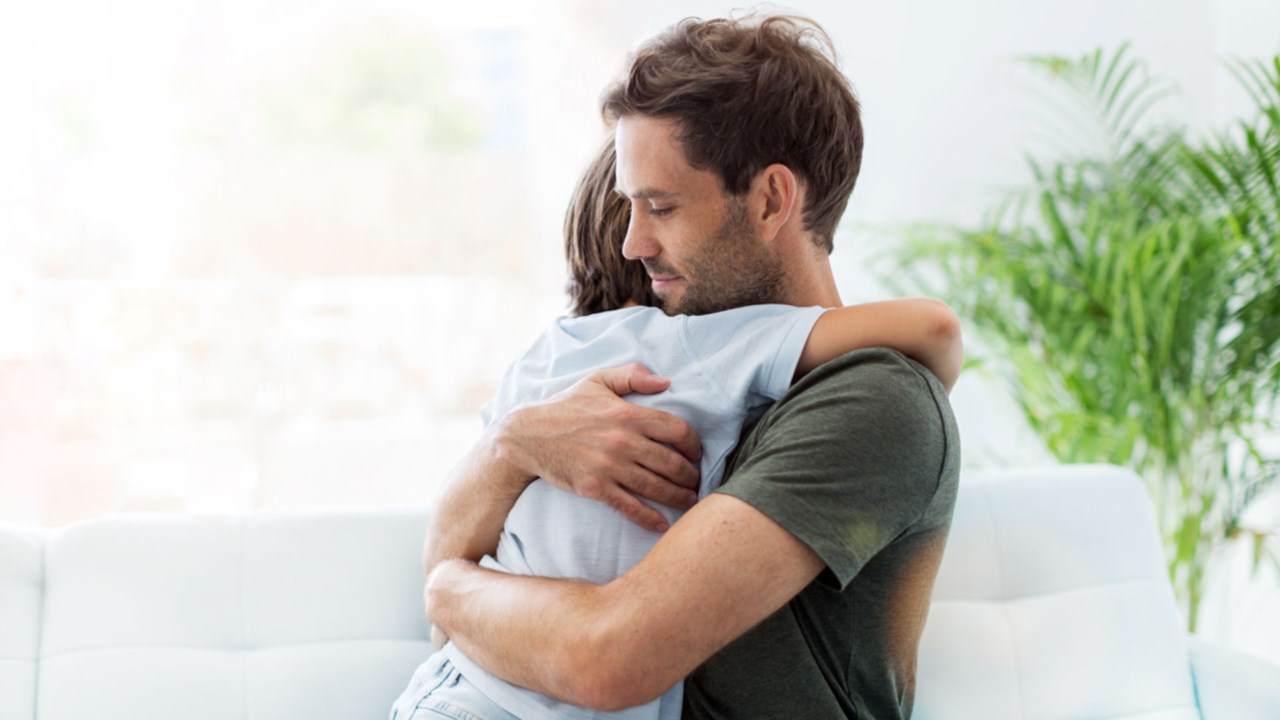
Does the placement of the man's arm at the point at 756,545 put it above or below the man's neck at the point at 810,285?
below

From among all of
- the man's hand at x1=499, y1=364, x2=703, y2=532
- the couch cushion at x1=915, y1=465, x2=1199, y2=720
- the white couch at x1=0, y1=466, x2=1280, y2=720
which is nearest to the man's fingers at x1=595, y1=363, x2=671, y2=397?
the man's hand at x1=499, y1=364, x2=703, y2=532

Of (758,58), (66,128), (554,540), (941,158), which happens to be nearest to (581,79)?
(941,158)

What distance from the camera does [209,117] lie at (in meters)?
3.07

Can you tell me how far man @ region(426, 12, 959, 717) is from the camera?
1011 mm

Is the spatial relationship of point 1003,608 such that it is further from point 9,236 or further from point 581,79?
point 9,236

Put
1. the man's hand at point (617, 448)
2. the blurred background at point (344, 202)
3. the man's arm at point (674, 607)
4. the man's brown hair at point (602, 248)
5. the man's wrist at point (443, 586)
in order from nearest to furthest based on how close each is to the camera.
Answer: the man's arm at point (674, 607)
the man's hand at point (617, 448)
the man's wrist at point (443, 586)
the man's brown hair at point (602, 248)
the blurred background at point (344, 202)

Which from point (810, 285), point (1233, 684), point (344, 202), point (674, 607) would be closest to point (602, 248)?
point (810, 285)

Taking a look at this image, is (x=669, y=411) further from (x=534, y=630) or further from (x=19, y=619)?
(x=19, y=619)

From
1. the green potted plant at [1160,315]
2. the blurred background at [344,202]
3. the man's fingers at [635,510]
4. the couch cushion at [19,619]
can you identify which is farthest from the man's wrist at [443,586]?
the blurred background at [344,202]

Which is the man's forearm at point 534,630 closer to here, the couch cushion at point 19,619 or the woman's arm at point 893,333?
the woman's arm at point 893,333

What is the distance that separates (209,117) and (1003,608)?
2.41 meters

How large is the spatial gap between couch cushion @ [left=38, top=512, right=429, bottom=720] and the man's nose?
65 cm

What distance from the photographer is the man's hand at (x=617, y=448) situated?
3.71ft

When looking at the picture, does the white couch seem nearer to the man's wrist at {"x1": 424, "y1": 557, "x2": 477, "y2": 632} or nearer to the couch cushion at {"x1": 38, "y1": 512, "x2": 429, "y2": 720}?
the couch cushion at {"x1": 38, "y1": 512, "x2": 429, "y2": 720}
